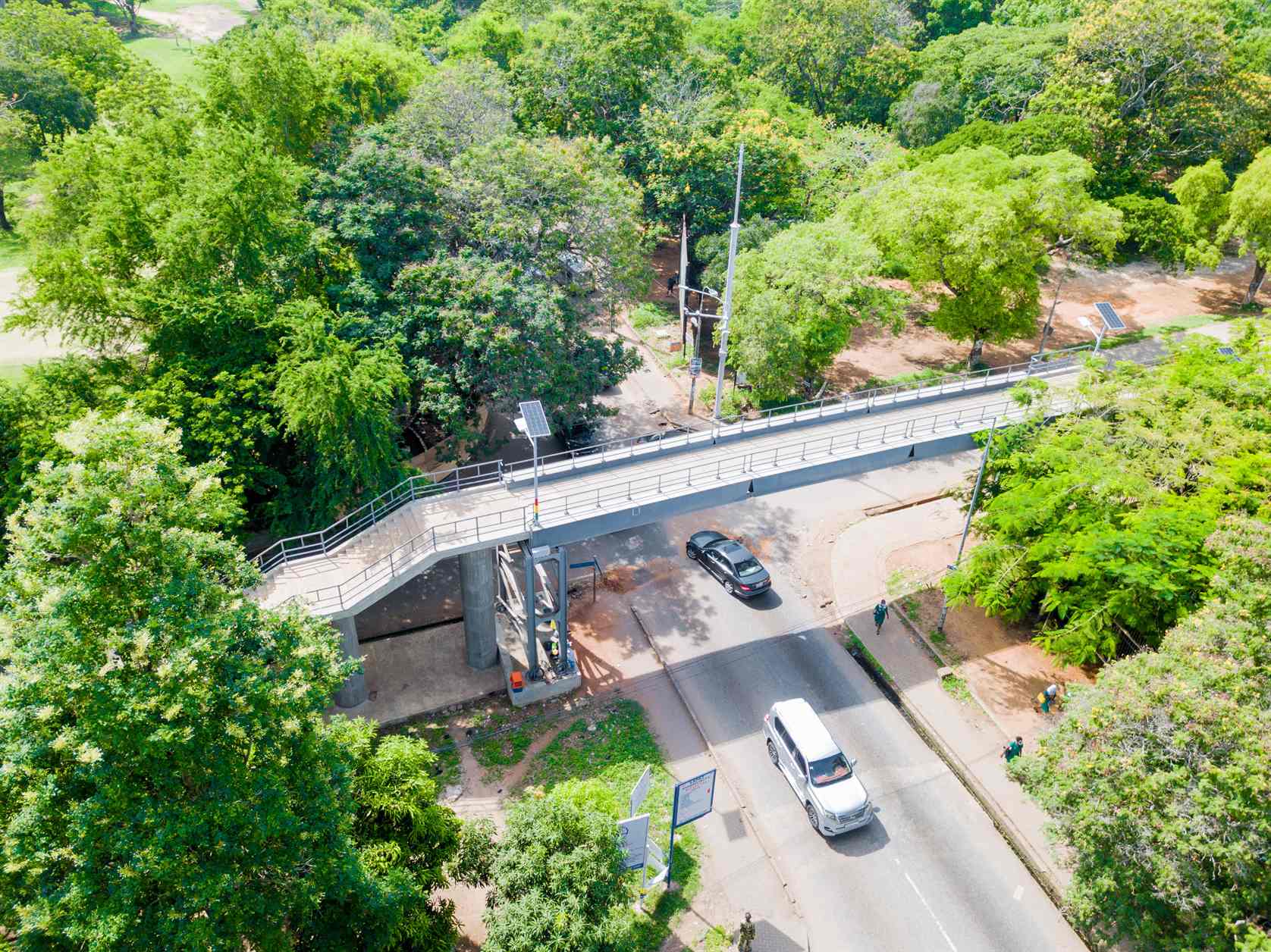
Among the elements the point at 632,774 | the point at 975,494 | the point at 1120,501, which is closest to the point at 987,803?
the point at 1120,501

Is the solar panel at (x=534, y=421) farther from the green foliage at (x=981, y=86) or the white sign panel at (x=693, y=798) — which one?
the green foliage at (x=981, y=86)

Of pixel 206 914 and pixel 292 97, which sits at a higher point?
pixel 292 97

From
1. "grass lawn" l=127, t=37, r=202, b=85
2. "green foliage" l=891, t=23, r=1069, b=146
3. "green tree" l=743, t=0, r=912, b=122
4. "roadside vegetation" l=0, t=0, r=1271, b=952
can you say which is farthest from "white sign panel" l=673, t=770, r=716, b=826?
"grass lawn" l=127, t=37, r=202, b=85

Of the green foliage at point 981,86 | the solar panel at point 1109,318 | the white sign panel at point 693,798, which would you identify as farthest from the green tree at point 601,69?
the white sign panel at point 693,798

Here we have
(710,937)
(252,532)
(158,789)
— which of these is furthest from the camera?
(252,532)

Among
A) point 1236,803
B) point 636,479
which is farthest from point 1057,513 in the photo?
point 636,479

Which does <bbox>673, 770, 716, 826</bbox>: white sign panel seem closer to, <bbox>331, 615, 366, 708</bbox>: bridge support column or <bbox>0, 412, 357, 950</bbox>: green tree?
<bbox>0, 412, 357, 950</bbox>: green tree

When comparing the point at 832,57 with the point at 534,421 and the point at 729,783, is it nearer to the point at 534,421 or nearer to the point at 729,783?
→ the point at 534,421

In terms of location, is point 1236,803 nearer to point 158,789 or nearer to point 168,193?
point 158,789

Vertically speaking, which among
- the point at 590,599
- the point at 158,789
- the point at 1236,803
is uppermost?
the point at 158,789
